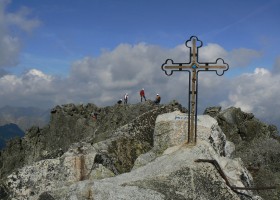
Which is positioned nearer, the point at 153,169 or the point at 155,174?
the point at 155,174

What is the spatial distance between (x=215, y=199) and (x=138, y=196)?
6.72 feet

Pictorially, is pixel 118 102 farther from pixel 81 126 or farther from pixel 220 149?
pixel 220 149

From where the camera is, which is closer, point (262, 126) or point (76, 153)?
point (76, 153)

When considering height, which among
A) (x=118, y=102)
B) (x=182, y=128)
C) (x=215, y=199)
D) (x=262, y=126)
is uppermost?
(x=118, y=102)

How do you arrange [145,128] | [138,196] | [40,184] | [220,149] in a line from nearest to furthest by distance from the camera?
[138,196], [40,184], [220,149], [145,128]

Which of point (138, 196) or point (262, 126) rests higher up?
point (262, 126)

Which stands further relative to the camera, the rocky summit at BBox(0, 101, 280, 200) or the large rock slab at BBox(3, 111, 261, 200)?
the rocky summit at BBox(0, 101, 280, 200)

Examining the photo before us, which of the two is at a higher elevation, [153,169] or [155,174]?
[153,169]

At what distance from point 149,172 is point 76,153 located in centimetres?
530

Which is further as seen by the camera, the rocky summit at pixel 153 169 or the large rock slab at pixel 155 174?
the rocky summit at pixel 153 169

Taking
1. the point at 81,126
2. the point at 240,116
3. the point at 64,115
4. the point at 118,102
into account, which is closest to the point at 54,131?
the point at 64,115

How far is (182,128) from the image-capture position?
57.2 feet

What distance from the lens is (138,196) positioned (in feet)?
35.7

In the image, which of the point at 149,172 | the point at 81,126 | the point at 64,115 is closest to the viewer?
the point at 149,172
